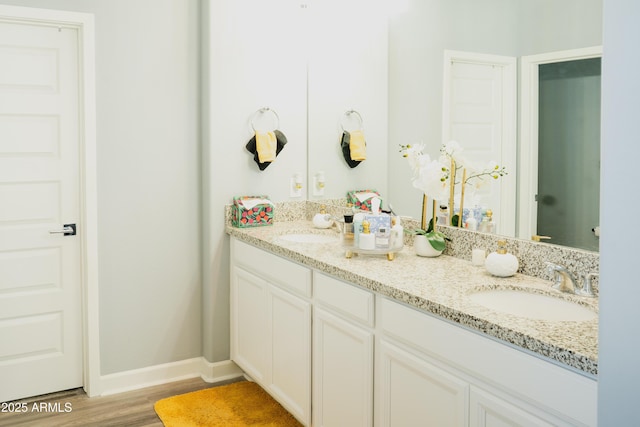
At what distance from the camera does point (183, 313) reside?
3.53m

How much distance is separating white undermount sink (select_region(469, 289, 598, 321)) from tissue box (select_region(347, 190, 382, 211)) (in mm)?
1192

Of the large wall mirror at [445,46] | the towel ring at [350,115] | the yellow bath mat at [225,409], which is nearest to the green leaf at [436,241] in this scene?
the large wall mirror at [445,46]


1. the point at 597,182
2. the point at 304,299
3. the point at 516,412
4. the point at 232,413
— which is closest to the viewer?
the point at 516,412

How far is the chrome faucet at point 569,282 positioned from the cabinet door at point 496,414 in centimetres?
52

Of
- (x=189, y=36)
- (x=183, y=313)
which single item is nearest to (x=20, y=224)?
(x=183, y=313)

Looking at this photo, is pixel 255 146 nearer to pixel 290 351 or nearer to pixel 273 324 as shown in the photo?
pixel 273 324

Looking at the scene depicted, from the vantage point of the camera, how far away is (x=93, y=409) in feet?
10.2

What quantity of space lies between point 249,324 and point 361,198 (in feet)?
3.12

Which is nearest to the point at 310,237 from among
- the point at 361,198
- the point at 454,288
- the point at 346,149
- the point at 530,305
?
the point at 361,198

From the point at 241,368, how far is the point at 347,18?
2184 millimetres

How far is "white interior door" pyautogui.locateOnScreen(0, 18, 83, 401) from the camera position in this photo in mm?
3055

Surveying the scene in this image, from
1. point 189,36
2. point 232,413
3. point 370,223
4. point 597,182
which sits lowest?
point 232,413

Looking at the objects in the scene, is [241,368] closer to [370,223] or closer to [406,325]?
[370,223]

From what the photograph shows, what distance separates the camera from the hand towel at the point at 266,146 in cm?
344
